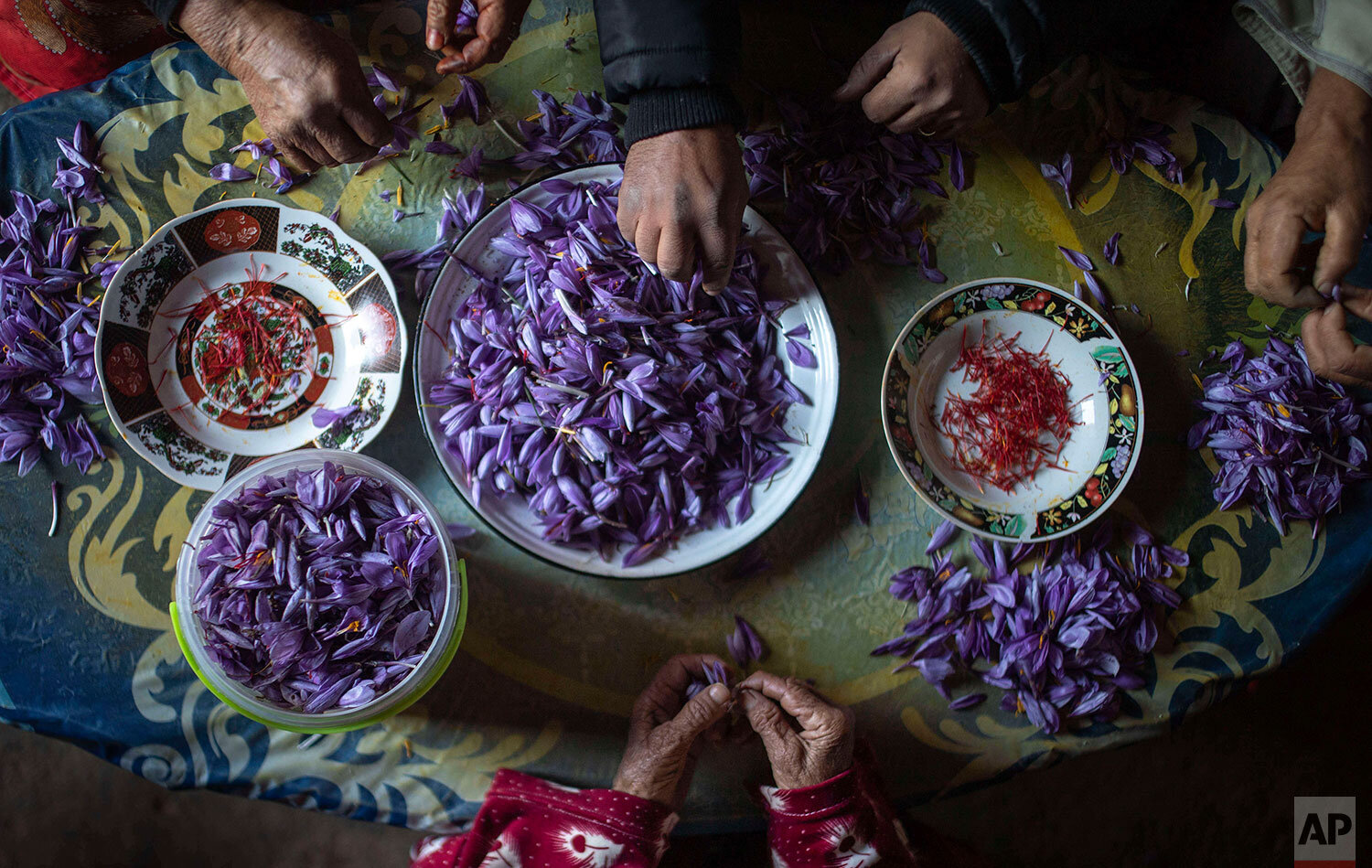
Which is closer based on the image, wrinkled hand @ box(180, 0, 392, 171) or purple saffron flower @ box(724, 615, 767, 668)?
wrinkled hand @ box(180, 0, 392, 171)

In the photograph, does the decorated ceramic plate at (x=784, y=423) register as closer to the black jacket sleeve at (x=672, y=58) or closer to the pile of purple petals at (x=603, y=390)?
the pile of purple petals at (x=603, y=390)

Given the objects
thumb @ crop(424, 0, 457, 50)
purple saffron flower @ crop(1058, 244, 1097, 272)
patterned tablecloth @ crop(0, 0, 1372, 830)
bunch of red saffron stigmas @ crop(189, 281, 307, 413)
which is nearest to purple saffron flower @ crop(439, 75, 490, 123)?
patterned tablecloth @ crop(0, 0, 1372, 830)

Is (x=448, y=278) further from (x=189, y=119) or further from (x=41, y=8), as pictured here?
(x=41, y=8)

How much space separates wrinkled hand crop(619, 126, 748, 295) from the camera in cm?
80

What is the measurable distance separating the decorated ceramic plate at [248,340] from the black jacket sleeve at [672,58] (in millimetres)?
393

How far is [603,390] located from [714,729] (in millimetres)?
481

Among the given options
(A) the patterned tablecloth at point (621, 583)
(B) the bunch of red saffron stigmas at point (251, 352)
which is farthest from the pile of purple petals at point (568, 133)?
(B) the bunch of red saffron stigmas at point (251, 352)

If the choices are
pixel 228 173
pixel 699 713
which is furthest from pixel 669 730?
pixel 228 173

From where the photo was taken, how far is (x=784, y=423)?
0.95m

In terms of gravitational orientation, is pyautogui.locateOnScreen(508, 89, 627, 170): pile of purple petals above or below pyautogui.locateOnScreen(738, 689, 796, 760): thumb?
above

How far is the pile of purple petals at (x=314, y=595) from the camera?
83 centimetres

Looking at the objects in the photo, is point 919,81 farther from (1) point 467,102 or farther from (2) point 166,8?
(2) point 166,8

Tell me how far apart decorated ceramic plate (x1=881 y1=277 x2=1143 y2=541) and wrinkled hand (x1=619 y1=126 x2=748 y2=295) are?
0.30 meters

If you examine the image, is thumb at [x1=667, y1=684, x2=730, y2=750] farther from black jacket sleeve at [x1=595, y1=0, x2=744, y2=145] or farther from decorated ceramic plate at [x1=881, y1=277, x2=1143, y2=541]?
black jacket sleeve at [x1=595, y1=0, x2=744, y2=145]
